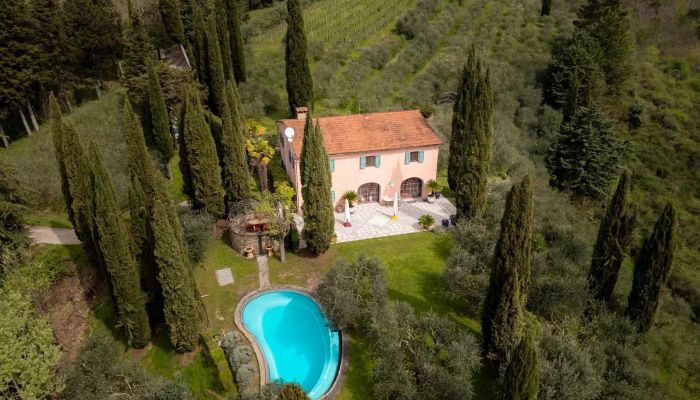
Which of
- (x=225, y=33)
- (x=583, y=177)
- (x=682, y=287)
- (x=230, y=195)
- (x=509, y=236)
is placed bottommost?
(x=682, y=287)

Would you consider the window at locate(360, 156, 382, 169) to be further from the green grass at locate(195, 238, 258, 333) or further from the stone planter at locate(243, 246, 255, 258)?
the green grass at locate(195, 238, 258, 333)

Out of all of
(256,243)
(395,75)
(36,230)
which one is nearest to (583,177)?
(395,75)

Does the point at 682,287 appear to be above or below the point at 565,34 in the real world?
below

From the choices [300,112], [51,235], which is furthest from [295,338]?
[300,112]

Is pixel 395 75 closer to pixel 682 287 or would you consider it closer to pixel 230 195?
pixel 230 195

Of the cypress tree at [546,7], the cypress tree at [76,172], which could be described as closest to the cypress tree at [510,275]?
the cypress tree at [76,172]

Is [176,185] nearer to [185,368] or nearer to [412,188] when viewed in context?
[185,368]

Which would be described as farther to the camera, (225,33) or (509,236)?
(225,33)
